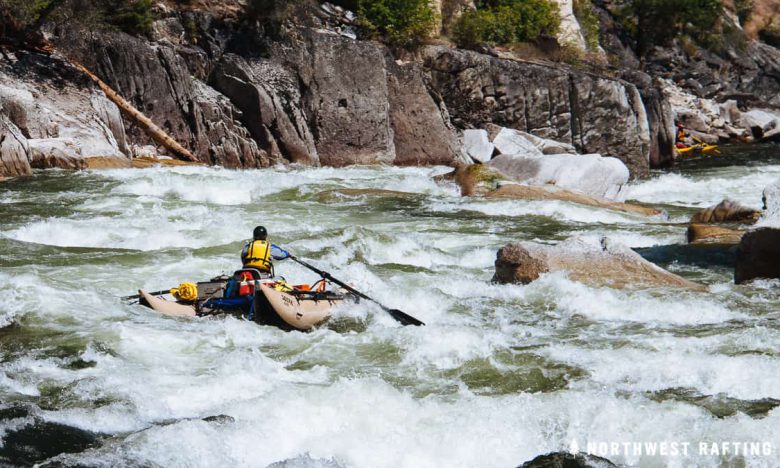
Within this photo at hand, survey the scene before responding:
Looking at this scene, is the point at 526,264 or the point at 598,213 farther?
the point at 598,213

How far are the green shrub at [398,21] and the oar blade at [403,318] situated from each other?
16846mm

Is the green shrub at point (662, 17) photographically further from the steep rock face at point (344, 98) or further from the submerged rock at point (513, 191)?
the submerged rock at point (513, 191)

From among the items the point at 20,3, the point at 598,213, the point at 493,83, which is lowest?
the point at 598,213

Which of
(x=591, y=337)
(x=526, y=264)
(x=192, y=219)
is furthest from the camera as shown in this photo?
(x=192, y=219)

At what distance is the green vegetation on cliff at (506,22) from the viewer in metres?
26.0

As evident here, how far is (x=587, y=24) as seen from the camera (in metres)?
34.3

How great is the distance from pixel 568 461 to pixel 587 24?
31250 mm

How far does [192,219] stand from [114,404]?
684 centimetres

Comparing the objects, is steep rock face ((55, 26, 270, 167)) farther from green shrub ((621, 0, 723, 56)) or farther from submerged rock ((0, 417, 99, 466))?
green shrub ((621, 0, 723, 56))

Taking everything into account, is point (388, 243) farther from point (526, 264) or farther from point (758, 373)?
point (758, 373)

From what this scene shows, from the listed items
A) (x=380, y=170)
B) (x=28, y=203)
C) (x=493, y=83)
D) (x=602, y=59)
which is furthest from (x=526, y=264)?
(x=602, y=59)

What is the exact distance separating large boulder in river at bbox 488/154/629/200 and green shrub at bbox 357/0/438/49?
692 centimetres

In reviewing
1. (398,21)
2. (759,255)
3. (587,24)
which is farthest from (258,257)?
(587,24)

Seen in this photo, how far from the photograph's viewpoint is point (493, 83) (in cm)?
2316
